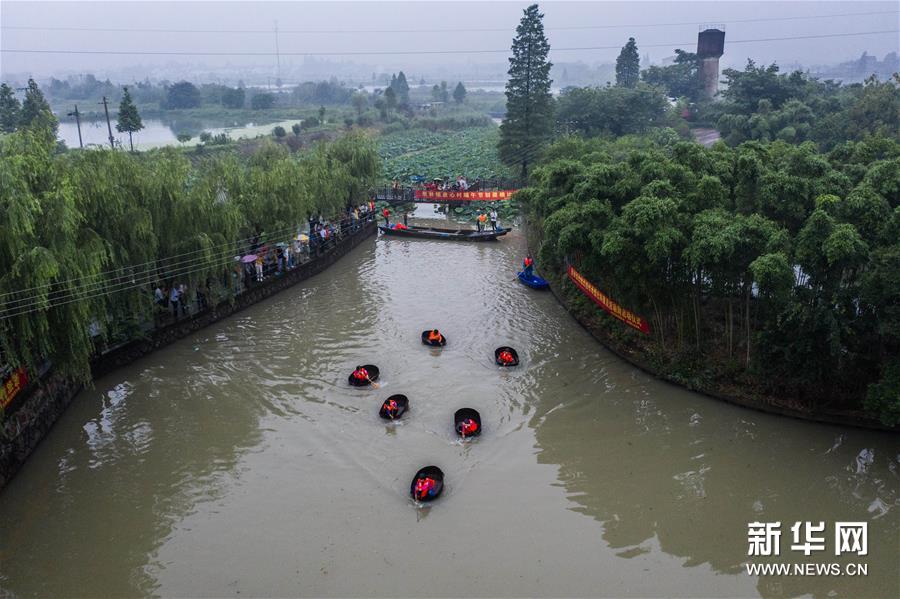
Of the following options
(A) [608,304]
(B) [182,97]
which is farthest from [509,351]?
(B) [182,97]

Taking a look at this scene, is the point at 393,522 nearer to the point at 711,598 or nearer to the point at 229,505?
the point at 229,505

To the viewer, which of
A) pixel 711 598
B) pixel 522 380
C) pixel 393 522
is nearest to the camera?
pixel 711 598

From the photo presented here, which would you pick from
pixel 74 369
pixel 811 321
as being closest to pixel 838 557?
pixel 811 321

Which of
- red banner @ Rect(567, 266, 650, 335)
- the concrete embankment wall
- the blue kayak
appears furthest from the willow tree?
the blue kayak

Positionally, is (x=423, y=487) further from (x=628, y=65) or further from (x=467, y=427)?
(x=628, y=65)

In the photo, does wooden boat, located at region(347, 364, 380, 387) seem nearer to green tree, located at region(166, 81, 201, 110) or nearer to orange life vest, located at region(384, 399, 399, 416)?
orange life vest, located at region(384, 399, 399, 416)

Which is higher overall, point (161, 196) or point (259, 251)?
point (161, 196)

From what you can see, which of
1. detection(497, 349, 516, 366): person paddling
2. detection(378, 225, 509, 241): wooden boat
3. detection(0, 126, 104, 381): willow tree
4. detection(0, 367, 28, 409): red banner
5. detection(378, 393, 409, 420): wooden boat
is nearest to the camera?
detection(0, 126, 104, 381): willow tree
